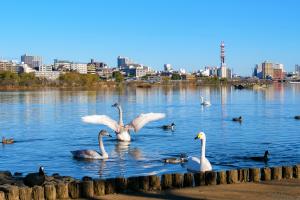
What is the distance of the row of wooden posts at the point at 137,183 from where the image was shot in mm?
12875

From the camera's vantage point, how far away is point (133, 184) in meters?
Result: 13.9

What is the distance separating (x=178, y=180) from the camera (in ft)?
46.7

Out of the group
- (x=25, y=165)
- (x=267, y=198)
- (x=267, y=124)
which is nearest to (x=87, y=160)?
(x=25, y=165)

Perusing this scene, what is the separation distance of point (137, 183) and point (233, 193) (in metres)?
2.39

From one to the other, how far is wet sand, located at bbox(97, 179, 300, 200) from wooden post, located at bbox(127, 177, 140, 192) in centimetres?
36

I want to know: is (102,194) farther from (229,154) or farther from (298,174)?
(229,154)

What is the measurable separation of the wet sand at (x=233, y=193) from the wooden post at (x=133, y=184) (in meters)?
0.36

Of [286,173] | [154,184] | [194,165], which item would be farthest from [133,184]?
[194,165]

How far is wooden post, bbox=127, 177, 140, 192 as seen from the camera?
1389 centimetres

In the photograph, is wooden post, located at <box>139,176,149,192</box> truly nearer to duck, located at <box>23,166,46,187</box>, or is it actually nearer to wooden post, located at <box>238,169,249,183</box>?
wooden post, located at <box>238,169,249,183</box>

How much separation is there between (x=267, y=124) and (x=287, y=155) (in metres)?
18.2

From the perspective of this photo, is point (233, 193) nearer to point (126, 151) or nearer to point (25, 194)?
point (25, 194)

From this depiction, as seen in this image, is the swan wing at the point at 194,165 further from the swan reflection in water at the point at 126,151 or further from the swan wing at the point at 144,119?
the swan wing at the point at 144,119

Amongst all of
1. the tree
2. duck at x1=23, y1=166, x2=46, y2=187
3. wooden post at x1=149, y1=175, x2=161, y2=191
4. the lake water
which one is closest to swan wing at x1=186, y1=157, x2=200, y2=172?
the lake water
